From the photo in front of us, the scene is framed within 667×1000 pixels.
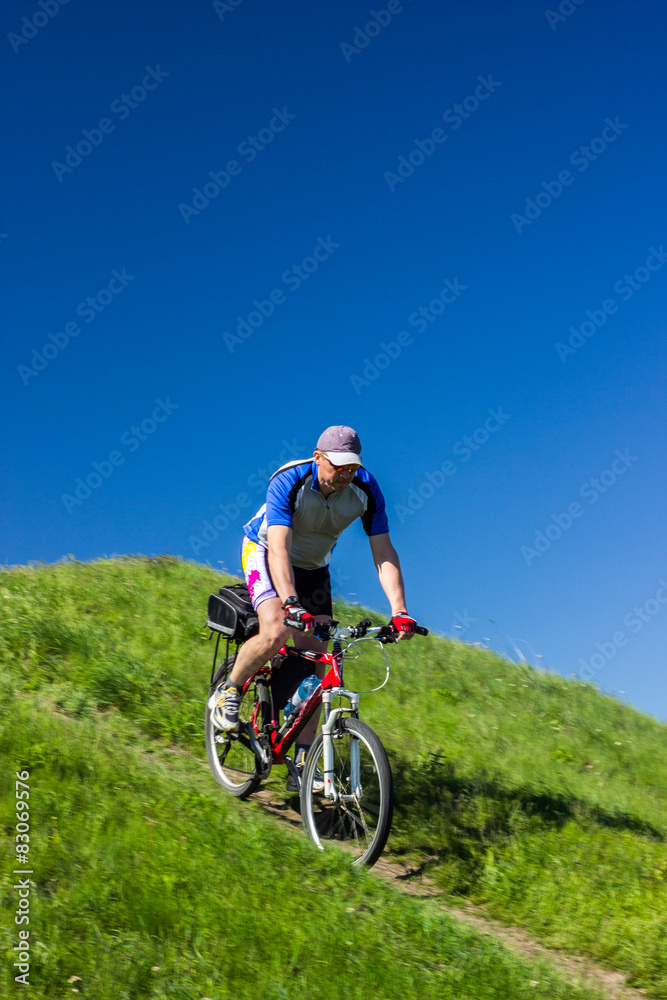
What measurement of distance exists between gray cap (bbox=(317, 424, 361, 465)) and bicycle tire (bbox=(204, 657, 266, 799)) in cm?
208

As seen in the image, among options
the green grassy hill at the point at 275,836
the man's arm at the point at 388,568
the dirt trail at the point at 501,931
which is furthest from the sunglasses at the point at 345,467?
the dirt trail at the point at 501,931

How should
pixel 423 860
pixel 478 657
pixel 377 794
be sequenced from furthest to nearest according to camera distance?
1. pixel 478 657
2. pixel 423 860
3. pixel 377 794

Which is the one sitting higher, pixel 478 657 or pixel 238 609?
pixel 478 657

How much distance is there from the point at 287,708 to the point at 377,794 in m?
1.19

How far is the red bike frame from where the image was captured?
5.39m

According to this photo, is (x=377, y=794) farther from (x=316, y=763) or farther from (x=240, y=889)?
(x=240, y=889)

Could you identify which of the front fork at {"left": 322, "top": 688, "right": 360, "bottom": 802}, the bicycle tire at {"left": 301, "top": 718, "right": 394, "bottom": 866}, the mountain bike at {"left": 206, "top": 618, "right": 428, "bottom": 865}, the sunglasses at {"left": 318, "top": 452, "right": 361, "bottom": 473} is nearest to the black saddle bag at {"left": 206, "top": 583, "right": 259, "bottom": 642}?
the mountain bike at {"left": 206, "top": 618, "right": 428, "bottom": 865}

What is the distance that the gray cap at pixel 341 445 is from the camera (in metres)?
5.48

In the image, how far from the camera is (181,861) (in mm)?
4324

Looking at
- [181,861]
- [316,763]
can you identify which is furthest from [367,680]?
[181,861]

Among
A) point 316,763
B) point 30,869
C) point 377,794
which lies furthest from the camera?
point 316,763

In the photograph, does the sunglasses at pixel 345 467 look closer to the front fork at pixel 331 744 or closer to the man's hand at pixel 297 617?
the man's hand at pixel 297 617

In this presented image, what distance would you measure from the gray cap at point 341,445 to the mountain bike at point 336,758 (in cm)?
114

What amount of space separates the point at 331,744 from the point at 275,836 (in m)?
0.66
